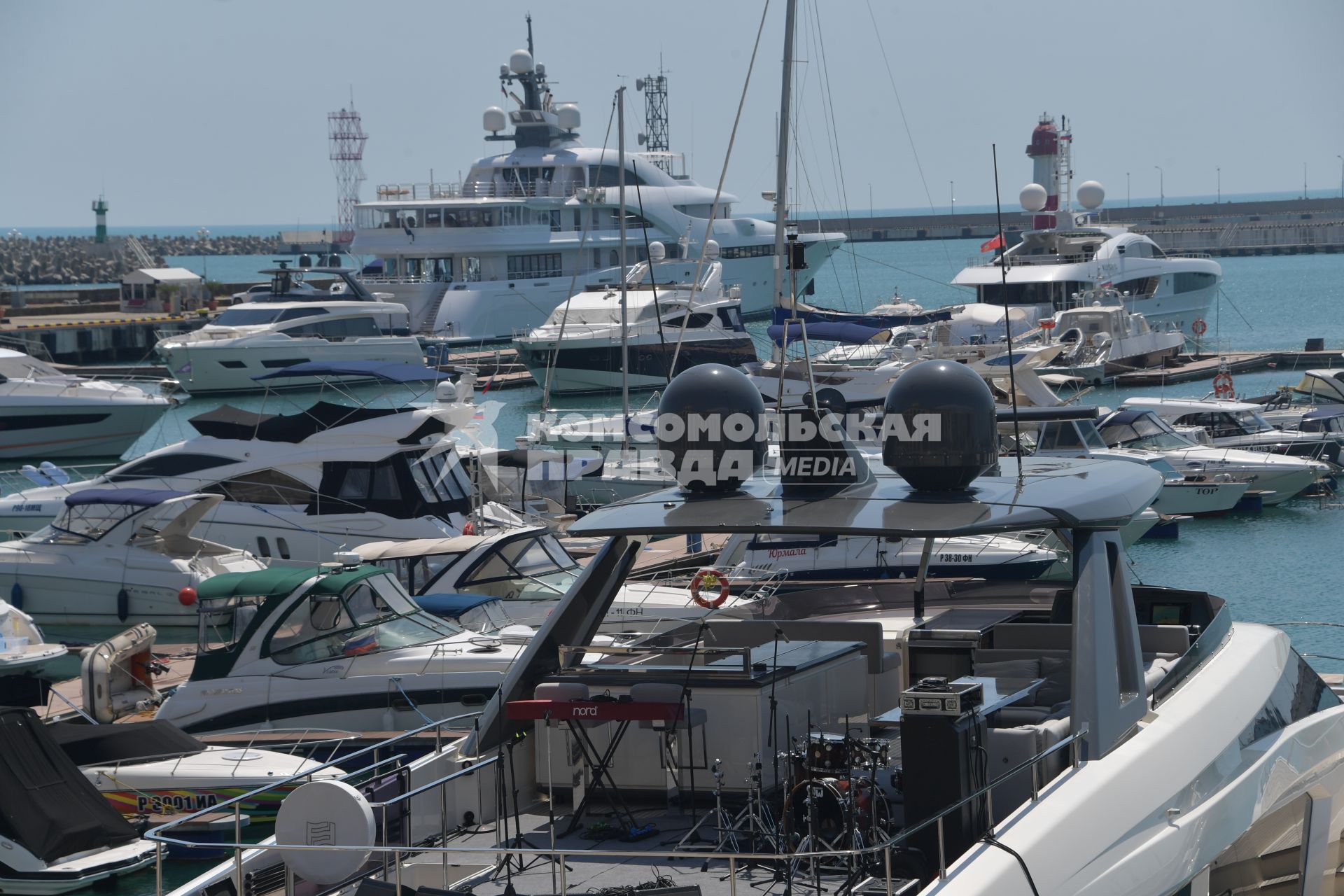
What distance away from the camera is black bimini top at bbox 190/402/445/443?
2298 cm

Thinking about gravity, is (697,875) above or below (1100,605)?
below

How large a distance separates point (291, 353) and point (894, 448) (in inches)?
1913

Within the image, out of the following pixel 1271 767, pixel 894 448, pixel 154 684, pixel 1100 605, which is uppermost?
pixel 894 448

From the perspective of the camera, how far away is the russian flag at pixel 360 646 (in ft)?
48.8

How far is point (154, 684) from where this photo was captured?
17.3 meters

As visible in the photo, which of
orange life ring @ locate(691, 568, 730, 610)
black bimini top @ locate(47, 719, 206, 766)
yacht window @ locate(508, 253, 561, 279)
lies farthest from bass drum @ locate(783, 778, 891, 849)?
yacht window @ locate(508, 253, 561, 279)

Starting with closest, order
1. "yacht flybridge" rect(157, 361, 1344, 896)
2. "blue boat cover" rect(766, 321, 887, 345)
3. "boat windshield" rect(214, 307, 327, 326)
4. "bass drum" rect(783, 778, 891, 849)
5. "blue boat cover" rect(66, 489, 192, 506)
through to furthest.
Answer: "yacht flybridge" rect(157, 361, 1344, 896) < "bass drum" rect(783, 778, 891, 849) < "blue boat cover" rect(66, 489, 192, 506) < "blue boat cover" rect(766, 321, 887, 345) < "boat windshield" rect(214, 307, 327, 326)

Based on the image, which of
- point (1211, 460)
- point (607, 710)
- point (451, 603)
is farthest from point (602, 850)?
point (1211, 460)

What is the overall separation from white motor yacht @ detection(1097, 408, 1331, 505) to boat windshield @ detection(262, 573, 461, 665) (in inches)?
711

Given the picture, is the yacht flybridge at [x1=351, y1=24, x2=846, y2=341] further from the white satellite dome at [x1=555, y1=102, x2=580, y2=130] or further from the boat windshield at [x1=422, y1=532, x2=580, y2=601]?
the boat windshield at [x1=422, y1=532, x2=580, y2=601]

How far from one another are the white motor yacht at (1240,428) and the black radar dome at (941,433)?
962 inches

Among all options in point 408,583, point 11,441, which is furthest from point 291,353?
point 408,583

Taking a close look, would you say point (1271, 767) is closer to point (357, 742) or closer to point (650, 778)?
point (650, 778)

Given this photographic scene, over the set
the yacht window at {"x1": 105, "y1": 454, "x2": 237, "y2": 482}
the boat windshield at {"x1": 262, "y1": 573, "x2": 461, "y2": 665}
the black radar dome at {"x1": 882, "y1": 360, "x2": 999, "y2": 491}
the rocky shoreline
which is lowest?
the boat windshield at {"x1": 262, "y1": 573, "x2": 461, "y2": 665}
